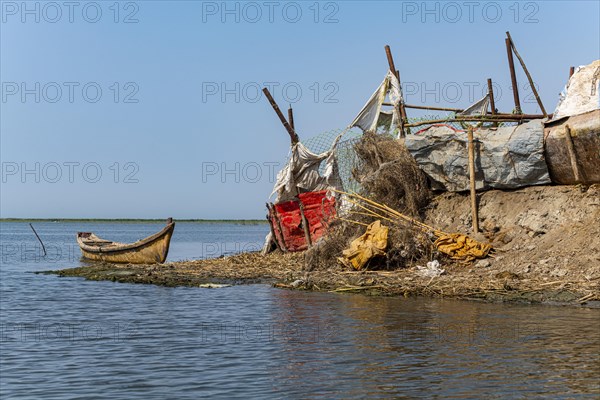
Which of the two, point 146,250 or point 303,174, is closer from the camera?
point 303,174

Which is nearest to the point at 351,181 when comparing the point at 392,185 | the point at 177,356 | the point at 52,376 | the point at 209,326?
the point at 392,185

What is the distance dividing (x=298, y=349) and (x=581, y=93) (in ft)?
35.4

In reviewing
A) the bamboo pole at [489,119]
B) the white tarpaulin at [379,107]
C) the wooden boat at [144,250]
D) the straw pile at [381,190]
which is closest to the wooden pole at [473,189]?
the straw pile at [381,190]

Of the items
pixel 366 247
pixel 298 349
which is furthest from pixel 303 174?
pixel 298 349

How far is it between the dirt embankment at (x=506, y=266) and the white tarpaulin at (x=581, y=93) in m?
1.88

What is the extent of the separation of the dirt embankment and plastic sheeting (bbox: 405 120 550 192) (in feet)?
1.27

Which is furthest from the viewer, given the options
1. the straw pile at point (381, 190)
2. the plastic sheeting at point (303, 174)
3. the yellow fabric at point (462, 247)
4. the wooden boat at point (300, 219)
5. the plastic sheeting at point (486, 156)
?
the plastic sheeting at point (303, 174)

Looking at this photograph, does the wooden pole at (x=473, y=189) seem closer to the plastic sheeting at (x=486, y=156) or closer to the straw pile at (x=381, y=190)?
the plastic sheeting at (x=486, y=156)

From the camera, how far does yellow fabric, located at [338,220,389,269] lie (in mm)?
17531

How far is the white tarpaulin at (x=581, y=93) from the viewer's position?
1714 cm

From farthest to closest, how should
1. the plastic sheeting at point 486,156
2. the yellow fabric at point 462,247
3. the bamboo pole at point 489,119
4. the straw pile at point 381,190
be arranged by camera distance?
the bamboo pole at point 489,119, the straw pile at point 381,190, the plastic sheeting at point 486,156, the yellow fabric at point 462,247

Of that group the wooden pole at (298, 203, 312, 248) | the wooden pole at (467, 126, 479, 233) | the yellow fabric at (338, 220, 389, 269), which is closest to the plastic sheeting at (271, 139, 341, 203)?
the wooden pole at (298, 203, 312, 248)

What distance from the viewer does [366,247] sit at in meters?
17.7

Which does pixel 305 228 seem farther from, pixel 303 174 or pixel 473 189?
pixel 473 189
